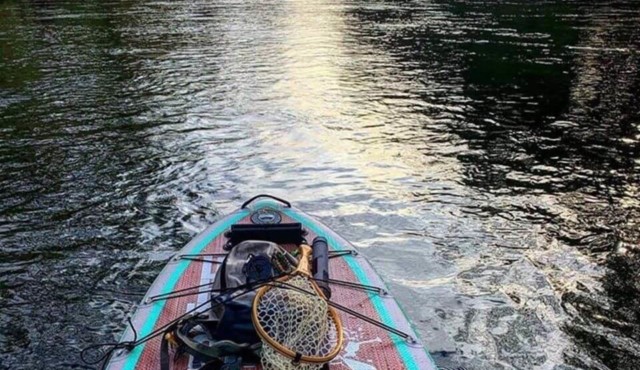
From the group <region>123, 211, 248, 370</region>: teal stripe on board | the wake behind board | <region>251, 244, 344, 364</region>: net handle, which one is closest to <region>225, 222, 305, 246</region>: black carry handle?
the wake behind board

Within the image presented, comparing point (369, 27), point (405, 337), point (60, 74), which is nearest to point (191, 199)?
point (405, 337)

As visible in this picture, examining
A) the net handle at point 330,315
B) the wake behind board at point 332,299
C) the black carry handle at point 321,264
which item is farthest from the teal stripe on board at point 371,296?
the net handle at point 330,315

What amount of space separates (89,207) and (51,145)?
4102 mm

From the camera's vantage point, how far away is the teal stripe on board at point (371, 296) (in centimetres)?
600

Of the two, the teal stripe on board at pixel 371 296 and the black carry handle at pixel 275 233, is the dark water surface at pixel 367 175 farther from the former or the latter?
the black carry handle at pixel 275 233

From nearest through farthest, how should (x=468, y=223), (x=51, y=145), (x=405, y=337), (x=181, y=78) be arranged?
1. (x=405, y=337)
2. (x=468, y=223)
3. (x=51, y=145)
4. (x=181, y=78)

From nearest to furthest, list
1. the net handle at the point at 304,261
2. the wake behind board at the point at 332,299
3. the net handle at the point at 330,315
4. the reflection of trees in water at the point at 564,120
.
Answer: the net handle at the point at 330,315, the wake behind board at the point at 332,299, the net handle at the point at 304,261, the reflection of trees in water at the point at 564,120

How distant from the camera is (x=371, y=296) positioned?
715 cm

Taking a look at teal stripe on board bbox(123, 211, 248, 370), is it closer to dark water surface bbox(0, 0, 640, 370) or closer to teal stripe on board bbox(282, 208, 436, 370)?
teal stripe on board bbox(282, 208, 436, 370)

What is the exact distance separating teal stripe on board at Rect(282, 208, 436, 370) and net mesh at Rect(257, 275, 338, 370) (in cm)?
73

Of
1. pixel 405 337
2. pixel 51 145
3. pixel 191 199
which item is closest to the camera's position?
pixel 405 337

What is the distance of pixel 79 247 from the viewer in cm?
1012

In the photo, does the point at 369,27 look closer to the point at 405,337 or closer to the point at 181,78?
the point at 181,78

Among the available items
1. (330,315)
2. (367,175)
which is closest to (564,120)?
(367,175)
